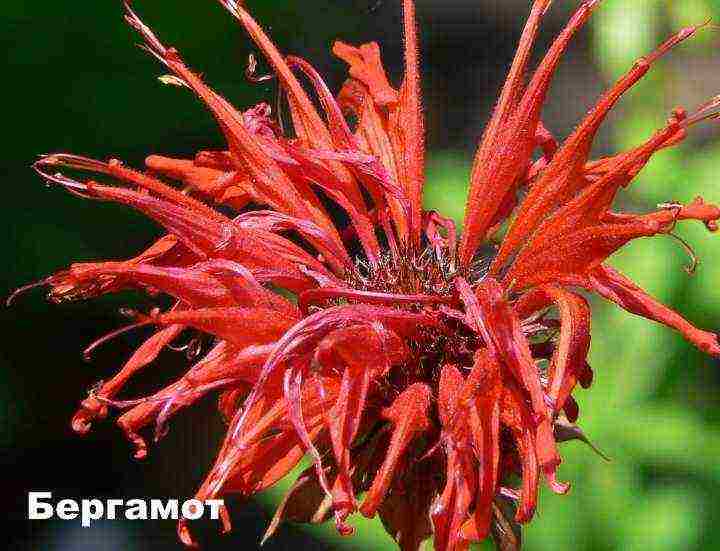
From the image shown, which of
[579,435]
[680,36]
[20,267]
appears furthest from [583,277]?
[20,267]

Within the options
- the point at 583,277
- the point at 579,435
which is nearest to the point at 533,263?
the point at 583,277

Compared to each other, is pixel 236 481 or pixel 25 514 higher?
pixel 236 481

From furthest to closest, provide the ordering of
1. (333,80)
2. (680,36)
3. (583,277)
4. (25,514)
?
(333,80), (25,514), (680,36), (583,277)

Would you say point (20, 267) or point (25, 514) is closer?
point (20, 267)

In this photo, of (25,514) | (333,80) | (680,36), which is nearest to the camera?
(680,36)

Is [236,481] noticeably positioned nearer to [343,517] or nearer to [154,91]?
[343,517]

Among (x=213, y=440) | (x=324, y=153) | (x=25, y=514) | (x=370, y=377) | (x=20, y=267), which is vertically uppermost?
(x=324, y=153)
